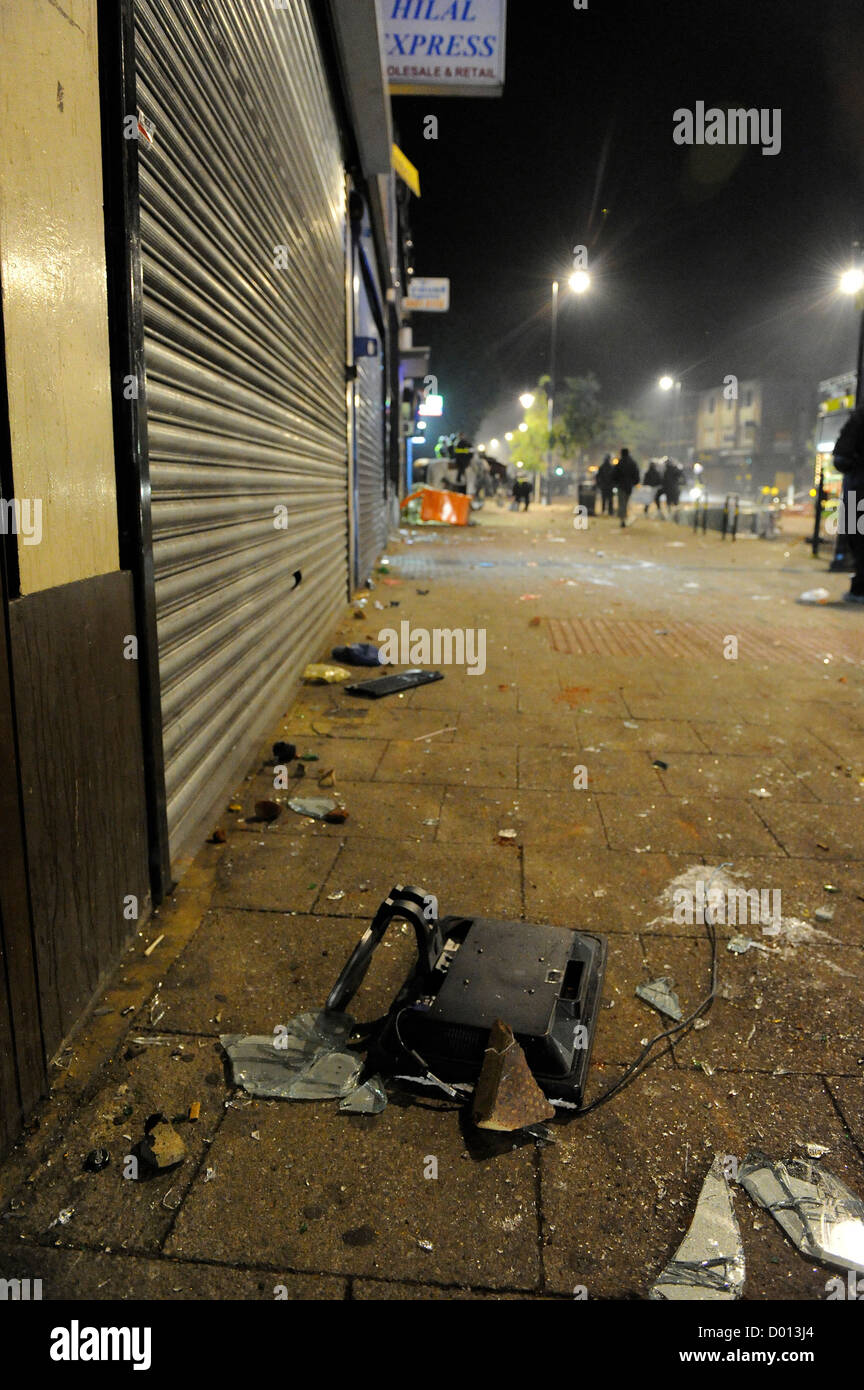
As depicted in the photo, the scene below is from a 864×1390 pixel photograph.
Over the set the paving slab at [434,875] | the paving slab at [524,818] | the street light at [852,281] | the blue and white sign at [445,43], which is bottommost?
the paving slab at [434,875]

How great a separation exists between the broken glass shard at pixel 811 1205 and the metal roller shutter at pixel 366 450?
9132 mm

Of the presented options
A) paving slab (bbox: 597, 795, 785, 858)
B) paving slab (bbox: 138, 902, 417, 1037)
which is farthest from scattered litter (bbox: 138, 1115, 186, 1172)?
paving slab (bbox: 597, 795, 785, 858)

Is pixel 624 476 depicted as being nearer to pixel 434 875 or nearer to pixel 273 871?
pixel 434 875

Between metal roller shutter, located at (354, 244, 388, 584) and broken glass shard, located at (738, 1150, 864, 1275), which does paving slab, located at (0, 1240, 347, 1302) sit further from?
metal roller shutter, located at (354, 244, 388, 584)

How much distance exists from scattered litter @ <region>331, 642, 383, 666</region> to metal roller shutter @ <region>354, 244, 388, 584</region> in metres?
3.46

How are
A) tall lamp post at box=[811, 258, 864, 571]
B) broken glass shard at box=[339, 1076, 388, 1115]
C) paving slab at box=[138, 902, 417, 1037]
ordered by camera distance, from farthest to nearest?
1. tall lamp post at box=[811, 258, 864, 571]
2. paving slab at box=[138, 902, 417, 1037]
3. broken glass shard at box=[339, 1076, 388, 1115]

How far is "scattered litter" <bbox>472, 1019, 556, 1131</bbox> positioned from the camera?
2.09 m

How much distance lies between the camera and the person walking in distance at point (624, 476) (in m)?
22.9

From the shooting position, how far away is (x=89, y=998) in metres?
2.50

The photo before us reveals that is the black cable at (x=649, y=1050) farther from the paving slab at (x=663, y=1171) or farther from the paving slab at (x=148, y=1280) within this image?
the paving slab at (x=148, y=1280)

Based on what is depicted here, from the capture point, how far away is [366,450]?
12062 mm

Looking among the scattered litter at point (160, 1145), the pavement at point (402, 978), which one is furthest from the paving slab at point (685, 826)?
the scattered litter at point (160, 1145)

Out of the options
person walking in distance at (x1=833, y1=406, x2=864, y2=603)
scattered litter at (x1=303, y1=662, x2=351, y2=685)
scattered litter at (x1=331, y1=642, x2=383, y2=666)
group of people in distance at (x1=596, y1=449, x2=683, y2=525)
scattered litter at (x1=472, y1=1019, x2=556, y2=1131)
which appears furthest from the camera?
group of people in distance at (x1=596, y1=449, x2=683, y2=525)

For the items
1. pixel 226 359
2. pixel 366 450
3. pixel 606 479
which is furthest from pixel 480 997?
pixel 606 479
